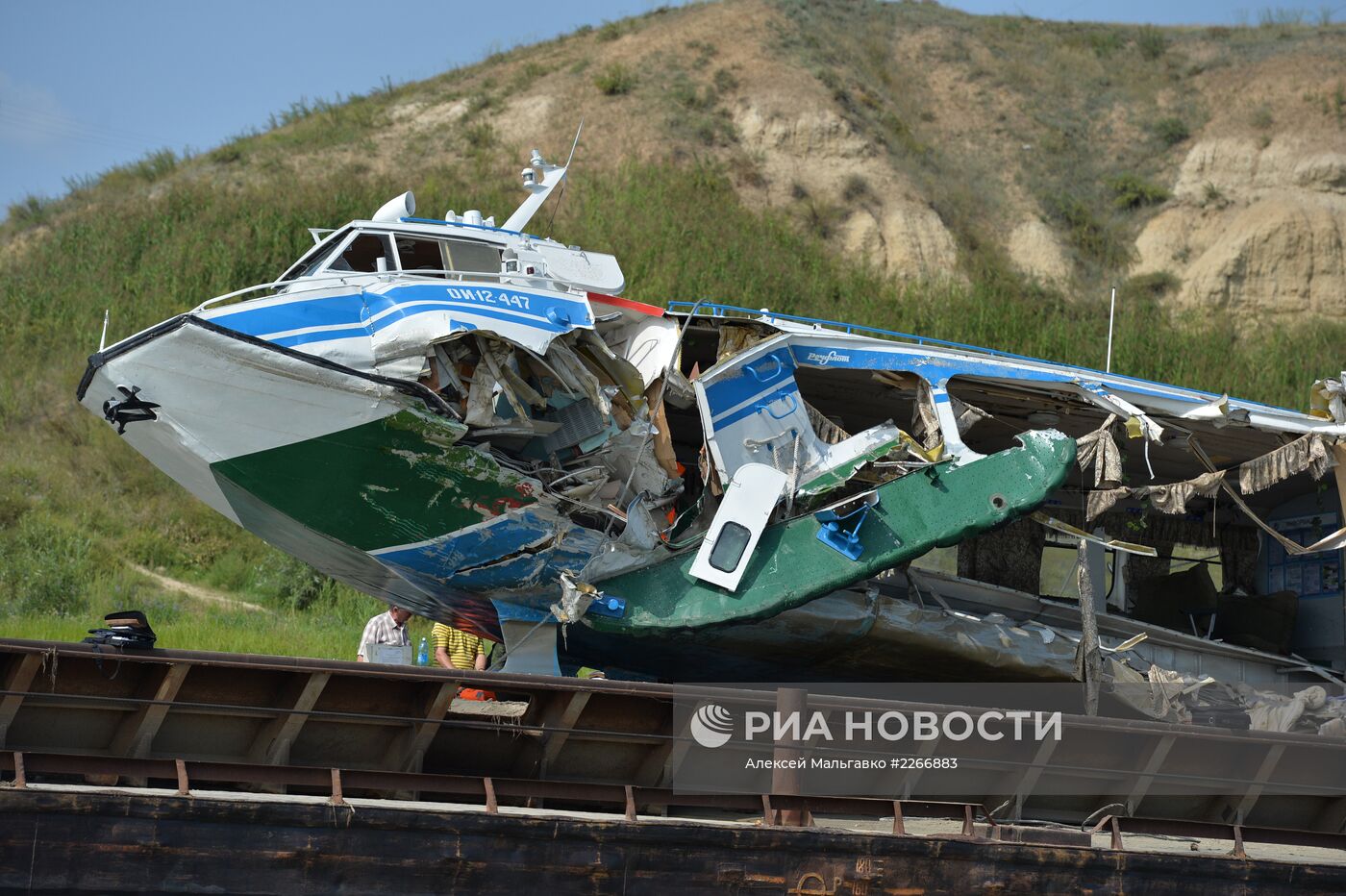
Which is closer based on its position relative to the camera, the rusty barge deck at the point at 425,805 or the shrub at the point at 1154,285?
the rusty barge deck at the point at 425,805

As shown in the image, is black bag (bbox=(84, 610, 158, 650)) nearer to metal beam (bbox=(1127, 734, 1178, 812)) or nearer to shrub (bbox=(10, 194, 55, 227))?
metal beam (bbox=(1127, 734, 1178, 812))

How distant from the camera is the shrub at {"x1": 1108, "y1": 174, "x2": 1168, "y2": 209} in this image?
136ft

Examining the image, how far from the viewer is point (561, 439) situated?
35.9ft

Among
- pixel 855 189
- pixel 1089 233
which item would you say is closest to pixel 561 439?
pixel 855 189

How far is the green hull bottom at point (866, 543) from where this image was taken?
1089cm

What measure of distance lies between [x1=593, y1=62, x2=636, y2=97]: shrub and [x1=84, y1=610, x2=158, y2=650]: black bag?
34913 millimetres

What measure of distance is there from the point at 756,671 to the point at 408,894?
5.54 m

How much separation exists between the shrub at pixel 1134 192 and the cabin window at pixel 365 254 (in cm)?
3543

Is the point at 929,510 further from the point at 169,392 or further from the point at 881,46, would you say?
the point at 881,46

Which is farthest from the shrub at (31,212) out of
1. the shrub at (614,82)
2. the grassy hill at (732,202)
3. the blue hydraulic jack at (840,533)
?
the blue hydraulic jack at (840,533)

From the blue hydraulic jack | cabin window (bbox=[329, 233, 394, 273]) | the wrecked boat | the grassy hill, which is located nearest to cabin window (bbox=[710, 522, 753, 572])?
the wrecked boat

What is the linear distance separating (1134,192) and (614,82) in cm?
1702

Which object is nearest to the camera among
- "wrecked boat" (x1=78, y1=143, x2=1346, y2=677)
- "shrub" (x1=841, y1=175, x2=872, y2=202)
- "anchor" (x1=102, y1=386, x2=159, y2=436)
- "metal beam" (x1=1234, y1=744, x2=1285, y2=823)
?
"anchor" (x1=102, y1=386, x2=159, y2=436)

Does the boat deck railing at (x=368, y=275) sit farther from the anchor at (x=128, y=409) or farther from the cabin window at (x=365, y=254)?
the anchor at (x=128, y=409)
